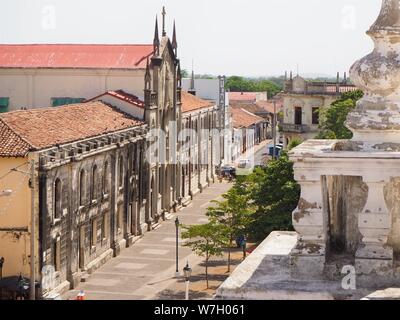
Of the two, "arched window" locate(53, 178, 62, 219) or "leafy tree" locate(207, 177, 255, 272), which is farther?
"leafy tree" locate(207, 177, 255, 272)

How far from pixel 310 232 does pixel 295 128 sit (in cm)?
7153

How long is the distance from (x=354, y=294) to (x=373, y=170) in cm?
162

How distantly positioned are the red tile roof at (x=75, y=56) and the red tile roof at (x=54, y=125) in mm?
8069

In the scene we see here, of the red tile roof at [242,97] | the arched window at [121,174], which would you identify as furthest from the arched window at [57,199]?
the red tile roof at [242,97]

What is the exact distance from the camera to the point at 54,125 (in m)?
43.3

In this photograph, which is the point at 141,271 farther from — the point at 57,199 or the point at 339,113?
the point at 339,113

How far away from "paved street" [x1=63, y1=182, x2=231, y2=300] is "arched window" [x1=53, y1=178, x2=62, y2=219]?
4010 mm

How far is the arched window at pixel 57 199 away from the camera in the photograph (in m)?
38.8

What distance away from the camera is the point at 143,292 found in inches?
1590

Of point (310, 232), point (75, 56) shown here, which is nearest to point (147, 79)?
point (75, 56)

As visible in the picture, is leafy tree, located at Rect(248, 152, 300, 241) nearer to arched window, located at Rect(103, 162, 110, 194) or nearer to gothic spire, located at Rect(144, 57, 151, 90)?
arched window, located at Rect(103, 162, 110, 194)

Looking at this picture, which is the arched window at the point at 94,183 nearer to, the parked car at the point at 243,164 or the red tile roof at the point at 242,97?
the parked car at the point at 243,164

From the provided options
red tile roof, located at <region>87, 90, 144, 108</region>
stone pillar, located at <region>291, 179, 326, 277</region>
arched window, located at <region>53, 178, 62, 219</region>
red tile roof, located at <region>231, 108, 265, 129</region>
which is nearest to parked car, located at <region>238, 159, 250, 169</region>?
red tile roof, located at <region>231, 108, 265, 129</region>

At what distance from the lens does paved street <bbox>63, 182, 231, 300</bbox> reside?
40.2 m
